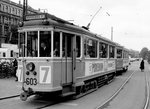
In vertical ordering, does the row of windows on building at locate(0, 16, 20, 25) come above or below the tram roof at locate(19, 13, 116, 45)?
above

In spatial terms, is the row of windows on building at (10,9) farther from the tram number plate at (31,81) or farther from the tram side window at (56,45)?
the tram number plate at (31,81)

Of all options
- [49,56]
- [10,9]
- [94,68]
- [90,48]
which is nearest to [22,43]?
[49,56]

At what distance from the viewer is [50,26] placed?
1010 centimetres

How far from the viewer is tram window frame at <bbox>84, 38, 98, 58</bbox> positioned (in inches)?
516

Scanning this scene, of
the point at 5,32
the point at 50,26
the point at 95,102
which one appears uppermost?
the point at 5,32

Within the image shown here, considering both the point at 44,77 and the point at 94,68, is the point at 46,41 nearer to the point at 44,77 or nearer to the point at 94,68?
the point at 44,77

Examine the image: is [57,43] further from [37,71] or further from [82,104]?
[82,104]

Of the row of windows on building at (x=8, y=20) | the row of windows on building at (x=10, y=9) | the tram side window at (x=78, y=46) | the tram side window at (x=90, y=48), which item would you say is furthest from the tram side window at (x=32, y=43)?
the row of windows on building at (x=10, y=9)

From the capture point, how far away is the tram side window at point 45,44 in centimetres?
1026

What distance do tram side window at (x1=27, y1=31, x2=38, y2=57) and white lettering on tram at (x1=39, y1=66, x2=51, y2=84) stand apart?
749 mm

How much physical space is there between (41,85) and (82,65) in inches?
122

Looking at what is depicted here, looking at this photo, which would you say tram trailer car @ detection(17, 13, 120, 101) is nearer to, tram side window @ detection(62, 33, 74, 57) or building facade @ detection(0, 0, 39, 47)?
tram side window @ detection(62, 33, 74, 57)

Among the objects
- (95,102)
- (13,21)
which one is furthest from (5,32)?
(95,102)

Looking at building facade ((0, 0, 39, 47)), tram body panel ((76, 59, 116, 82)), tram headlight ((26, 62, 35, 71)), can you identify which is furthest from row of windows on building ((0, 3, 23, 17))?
tram headlight ((26, 62, 35, 71))
